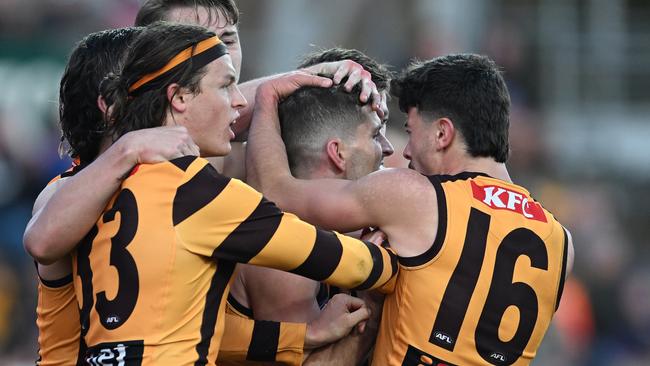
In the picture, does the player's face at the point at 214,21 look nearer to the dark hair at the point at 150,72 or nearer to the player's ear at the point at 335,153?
the player's ear at the point at 335,153

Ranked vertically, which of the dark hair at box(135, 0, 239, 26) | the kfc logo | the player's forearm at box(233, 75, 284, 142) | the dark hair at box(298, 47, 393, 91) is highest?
the dark hair at box(135, 0, 239, 26)

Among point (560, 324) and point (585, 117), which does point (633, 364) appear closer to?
point (560, 324)

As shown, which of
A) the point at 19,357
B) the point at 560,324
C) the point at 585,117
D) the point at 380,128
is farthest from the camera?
the point at 585,117

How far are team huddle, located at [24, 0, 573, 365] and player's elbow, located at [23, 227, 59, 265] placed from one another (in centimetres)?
1

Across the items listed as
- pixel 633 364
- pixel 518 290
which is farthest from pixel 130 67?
pixel 633 364

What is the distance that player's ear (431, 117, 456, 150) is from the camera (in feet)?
16.5

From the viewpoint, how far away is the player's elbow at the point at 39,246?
14.7ft

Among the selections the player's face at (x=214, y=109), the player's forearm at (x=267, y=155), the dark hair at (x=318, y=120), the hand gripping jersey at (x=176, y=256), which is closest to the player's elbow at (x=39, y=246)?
the hand gripping jersey at (x=176, y=256)

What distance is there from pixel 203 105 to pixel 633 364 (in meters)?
8.89

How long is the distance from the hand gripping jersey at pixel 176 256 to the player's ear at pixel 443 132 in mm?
820

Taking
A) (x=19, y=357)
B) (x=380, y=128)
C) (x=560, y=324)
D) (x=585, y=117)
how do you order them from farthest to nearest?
1. (x=585, y=117)
2. (x=560, y=324)
3. (x=19, y=357)
4. (x=380, y=128)

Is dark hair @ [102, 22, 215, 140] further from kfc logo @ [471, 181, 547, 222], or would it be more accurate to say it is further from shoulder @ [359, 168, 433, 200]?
kfc logo @ [471, 181, 547, 222]

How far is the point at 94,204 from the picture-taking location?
4.40 m

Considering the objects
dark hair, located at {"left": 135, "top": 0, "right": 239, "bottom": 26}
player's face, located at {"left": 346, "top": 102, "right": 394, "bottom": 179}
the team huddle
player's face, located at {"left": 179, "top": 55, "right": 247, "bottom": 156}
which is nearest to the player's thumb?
the team huddle
